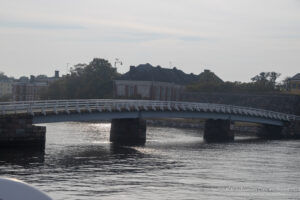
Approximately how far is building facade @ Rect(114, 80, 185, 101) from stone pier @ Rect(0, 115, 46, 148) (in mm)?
78467

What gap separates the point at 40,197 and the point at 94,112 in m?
41.7

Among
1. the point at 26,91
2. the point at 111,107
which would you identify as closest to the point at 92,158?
the point at 111,107

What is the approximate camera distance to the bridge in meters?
47.0

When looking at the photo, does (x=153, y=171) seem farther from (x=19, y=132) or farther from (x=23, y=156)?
(x=19, y=132)

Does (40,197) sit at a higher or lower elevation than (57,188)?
higher

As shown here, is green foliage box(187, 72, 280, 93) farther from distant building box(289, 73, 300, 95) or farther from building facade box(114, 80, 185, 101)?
distant building box(289, 73, 300, 95)

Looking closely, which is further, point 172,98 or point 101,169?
point 172,98

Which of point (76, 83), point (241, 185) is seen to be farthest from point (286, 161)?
point (76, 83)

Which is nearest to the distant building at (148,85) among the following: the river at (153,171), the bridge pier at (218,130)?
the bridge pier at (218,130)

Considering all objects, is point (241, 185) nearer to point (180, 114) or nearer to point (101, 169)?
point (101, 169)

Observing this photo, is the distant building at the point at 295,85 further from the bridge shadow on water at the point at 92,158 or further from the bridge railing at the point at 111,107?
the bridge shadow on water at the point at 92,158

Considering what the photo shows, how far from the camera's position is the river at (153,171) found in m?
26.9

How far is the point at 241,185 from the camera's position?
98.7ft

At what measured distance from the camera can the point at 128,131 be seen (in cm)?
6038
